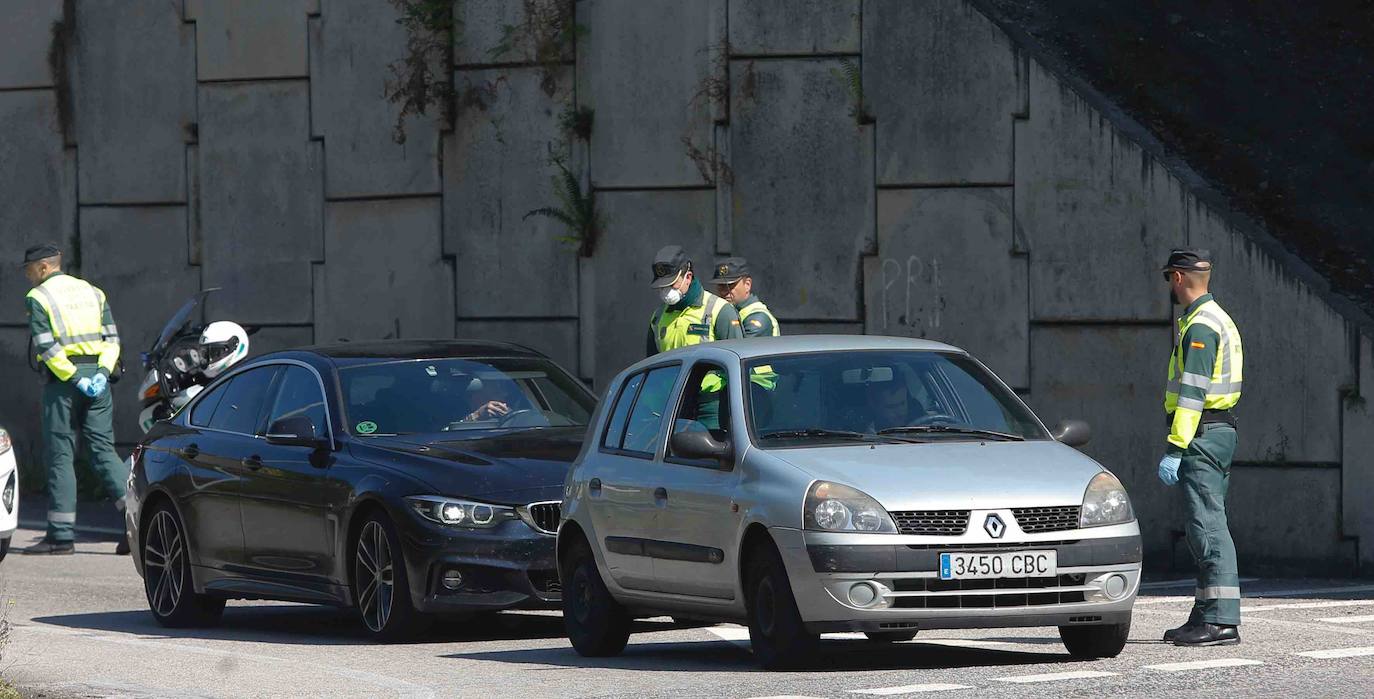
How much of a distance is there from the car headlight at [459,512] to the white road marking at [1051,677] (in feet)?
9.64

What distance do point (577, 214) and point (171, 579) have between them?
582 cm

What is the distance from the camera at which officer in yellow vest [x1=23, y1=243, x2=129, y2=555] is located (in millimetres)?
17031

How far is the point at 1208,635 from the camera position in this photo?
1044cm

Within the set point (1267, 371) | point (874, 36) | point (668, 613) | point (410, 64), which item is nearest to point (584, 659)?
point (668, 613)

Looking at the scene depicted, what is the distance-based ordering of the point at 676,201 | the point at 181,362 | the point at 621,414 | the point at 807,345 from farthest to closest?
the point at 676,201
the point at 181,362
the point at 621,414
the point at 807,345

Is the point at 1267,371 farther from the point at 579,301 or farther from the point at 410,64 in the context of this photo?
the point at 410,64

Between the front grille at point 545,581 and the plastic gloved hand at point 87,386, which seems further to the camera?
the plastic gloved hand at point 87,386

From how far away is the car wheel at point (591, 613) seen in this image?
10508 millimetres

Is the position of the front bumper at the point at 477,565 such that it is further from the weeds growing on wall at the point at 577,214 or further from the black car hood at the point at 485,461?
the weeds growing on wall at the point at 577,214

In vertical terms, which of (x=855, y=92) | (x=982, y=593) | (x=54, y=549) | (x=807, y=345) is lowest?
(x=54, y=549)

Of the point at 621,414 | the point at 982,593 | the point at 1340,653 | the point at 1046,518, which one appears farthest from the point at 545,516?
the point at 1340,653

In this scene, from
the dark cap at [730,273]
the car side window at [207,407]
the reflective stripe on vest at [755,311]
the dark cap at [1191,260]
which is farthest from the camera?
the dark cap at [730,273]

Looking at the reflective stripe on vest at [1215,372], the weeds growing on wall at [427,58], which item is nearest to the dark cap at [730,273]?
the reflective stripe on vest at [1215,372]

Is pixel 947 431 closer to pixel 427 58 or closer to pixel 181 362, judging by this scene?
pixel 181 362
